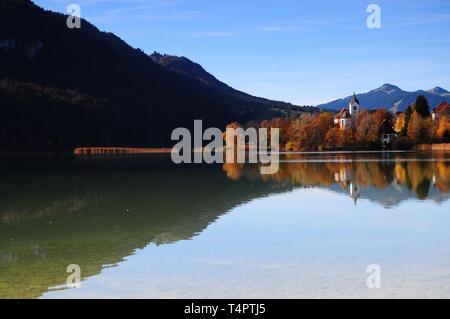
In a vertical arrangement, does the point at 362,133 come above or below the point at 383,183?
above

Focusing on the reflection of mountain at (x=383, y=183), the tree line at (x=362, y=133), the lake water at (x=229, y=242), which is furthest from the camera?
the tree line at (x=362, y=133)

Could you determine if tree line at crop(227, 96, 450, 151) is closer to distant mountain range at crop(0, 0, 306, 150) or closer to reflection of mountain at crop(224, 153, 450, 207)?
reflection of mountain at crop(224, 153, 450, 207)

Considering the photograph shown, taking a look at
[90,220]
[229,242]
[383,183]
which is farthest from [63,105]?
[229,242]

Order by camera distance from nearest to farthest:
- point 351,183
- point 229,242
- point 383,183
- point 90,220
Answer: point 229,242 < point 90,220 < point 383,183 < point 351,183

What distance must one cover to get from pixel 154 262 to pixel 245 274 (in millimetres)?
2265

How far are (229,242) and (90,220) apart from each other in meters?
6.31

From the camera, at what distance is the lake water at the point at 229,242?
10289mm

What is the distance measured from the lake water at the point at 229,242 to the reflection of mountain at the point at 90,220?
0.13 ft

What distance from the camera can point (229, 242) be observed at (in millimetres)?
14539

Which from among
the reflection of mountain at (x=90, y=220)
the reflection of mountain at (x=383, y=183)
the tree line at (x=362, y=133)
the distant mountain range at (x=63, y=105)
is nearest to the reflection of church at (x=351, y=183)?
the reflection of mountain at (x=383, y=183)

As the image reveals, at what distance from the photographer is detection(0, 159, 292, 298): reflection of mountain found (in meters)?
12.2

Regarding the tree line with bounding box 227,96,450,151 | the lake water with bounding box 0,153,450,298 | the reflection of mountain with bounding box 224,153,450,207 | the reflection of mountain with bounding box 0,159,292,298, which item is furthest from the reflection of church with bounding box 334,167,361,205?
the tree line with bounding box 227,96,450,151

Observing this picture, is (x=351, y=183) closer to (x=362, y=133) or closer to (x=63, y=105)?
(x=362, y=133)

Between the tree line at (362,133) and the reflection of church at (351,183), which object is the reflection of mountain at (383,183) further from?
the tree line at (362,133)
